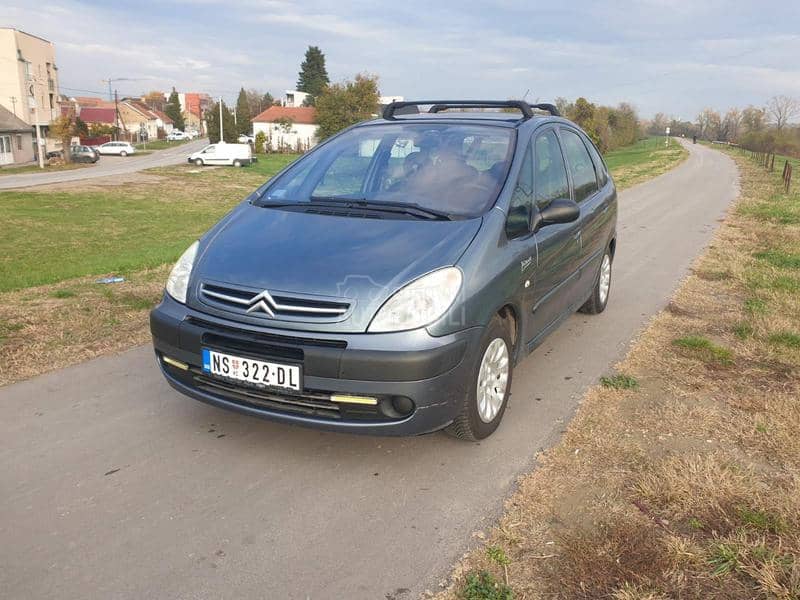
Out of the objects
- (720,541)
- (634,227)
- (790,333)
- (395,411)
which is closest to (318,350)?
(395,411)

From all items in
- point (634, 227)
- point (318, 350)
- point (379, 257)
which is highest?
point (379, 257)

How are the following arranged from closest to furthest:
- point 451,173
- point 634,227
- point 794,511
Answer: point 794,511 < point 451,173 < point 634,227

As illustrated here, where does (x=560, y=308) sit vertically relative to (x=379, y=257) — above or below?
below

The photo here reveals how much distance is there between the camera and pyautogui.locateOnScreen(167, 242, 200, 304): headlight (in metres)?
3.61

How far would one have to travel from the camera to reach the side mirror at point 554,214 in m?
4.09

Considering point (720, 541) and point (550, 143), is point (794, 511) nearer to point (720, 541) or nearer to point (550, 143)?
point (720, 541)

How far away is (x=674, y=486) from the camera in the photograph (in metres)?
3.17

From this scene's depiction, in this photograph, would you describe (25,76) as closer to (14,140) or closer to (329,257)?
(14,140)

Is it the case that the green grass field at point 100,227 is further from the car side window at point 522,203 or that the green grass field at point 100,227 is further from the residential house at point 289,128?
the residential house at point 289,128

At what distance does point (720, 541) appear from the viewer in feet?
9.07

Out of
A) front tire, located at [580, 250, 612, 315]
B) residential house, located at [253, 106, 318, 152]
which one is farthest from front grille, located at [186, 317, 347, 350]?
residential house, located at [253, 106, 318, 152]

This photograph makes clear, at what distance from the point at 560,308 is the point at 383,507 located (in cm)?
233

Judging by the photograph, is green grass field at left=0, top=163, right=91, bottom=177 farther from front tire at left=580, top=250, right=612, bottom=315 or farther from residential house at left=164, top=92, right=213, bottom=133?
residential house at left=164, top=92, right=213, bottom=133

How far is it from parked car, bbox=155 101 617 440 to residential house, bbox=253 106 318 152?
64.1 meters
